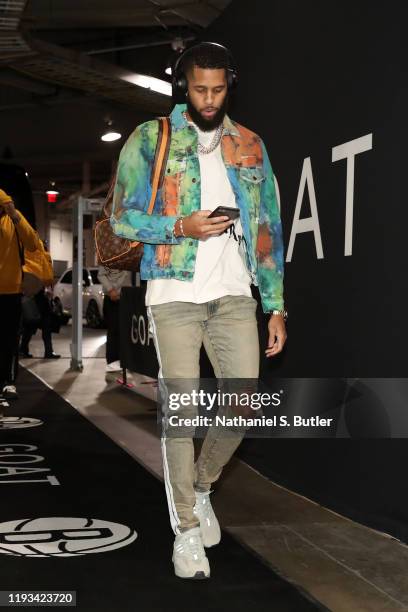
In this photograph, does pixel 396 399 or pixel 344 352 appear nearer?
pixel 396 399

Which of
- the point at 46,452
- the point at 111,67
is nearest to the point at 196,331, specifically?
the point at 46,452

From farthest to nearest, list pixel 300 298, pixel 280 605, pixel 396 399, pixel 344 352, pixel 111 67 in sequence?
pixel 111 67 → pixel 300 298 → pixel 344 352 → pixel 396 399 → pixel 280 605

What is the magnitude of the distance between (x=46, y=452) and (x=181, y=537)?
221 cm

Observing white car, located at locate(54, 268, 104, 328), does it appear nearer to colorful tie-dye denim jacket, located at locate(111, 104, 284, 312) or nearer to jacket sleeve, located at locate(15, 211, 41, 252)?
jacket sleeve, located at locate(15, 211, 41, 252)

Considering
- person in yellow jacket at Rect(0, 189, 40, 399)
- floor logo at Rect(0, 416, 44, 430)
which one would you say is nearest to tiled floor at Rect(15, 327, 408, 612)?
floor logo at Rect(0, 416, 44, 430)

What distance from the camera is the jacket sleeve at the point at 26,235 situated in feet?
17.6

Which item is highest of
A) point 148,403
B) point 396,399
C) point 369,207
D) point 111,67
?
point 111,67

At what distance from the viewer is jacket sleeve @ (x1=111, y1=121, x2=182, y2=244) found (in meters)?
2.52

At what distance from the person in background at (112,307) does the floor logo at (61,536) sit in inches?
164

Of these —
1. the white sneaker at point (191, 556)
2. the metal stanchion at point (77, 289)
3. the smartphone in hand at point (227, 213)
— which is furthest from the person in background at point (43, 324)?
the smartphone in hand at point (227, 213)

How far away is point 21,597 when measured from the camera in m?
2.40

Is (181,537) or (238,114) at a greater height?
(238,114)

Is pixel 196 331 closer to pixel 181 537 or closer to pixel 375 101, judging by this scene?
pixel 181 537

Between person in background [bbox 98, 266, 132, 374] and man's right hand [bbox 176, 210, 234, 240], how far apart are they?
4.80 m
